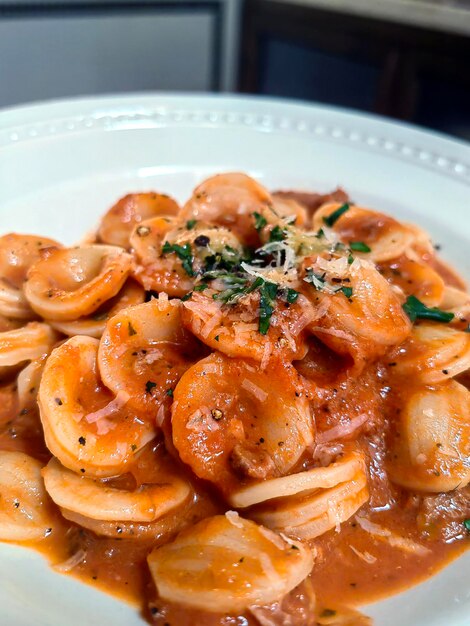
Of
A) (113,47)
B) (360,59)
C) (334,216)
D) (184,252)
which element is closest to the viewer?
(184,252)

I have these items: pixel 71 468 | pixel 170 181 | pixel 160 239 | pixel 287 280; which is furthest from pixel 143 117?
pixel 71 468

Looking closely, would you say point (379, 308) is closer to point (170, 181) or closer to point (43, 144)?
point (170, 181)

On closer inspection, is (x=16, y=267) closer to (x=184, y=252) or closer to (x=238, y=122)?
(x=184, y=252)

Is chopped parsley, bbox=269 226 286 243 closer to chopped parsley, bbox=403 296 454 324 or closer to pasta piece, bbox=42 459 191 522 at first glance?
chopped parsley, bbox=403 296 454 324

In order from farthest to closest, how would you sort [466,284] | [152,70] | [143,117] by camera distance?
1. [152,70]
2. [143,117]
3. [466,284]

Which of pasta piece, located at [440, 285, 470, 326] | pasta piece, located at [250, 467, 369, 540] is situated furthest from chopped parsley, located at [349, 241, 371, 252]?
pasta piece, located at [250, 467, 369, 540]

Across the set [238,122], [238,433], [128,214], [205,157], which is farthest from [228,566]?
[238,122]
